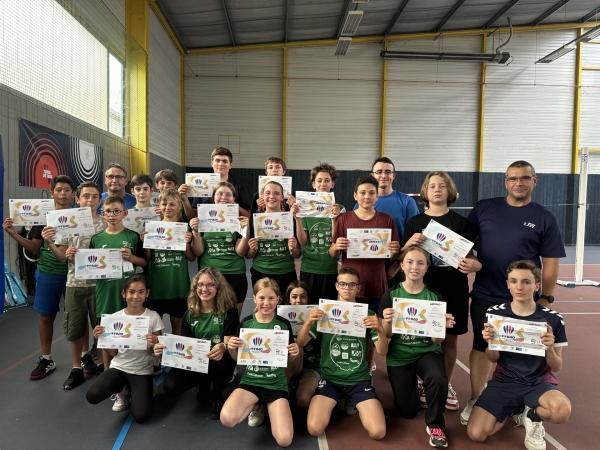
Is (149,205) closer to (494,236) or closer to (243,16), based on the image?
(494,236)

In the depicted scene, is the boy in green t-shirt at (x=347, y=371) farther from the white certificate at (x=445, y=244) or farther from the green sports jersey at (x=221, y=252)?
the green sports jersey at (x=221, y=252)

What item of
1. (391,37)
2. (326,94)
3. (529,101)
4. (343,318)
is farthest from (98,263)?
(529,101)

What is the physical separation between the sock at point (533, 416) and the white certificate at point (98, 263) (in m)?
3.54

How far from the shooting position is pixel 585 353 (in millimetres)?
4586

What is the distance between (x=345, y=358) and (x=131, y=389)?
1.81 metres

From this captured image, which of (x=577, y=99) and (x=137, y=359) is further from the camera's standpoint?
(x=577, y=99)

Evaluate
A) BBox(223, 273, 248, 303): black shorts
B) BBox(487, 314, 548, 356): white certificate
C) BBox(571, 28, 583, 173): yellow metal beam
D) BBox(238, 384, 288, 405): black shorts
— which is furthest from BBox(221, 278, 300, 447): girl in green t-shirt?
BBox(571, 28, 583, 173): yellow metal beam

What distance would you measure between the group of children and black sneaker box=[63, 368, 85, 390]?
0.01m

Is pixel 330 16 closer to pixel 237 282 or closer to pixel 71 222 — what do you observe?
pixel 237 282

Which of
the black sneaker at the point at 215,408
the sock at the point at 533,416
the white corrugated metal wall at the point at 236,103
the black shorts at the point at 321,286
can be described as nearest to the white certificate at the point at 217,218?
the black shorts at the point at 321,286

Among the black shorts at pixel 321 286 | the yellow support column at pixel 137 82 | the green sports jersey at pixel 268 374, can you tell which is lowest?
the green sports jersey at pixel 268 374

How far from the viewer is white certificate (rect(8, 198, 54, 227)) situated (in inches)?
141

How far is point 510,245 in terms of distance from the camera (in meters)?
3.06

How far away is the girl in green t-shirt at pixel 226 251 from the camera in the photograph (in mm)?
3727
